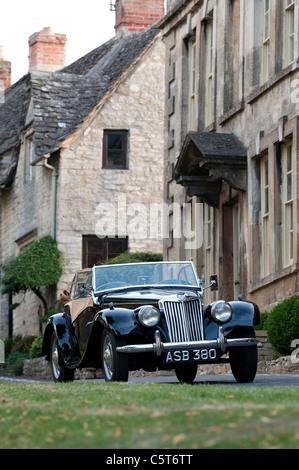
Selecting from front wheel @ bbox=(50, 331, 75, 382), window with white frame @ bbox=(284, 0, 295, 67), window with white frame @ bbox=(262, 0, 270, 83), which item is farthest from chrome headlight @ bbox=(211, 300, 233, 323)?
window with white frame @ bbox=(262, 0, 270, 83)

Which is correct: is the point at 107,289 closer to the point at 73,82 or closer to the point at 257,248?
the point at 257,248

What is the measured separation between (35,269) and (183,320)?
1868 cm

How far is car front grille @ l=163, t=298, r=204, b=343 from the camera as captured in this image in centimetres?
1320

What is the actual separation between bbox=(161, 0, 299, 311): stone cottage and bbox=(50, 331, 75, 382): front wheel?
5.33 meters

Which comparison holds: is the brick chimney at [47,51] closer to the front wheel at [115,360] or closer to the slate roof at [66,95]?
the slate roof at [66,95]

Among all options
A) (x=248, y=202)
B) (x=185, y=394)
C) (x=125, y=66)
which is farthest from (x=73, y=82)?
(x=185, y=394)

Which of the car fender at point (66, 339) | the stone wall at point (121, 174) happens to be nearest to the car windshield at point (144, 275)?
the car fender at point (66, 339)

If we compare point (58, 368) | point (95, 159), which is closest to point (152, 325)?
point (58, 368)

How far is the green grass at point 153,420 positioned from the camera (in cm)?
668

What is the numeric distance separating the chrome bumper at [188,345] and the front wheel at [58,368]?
8.16 feet

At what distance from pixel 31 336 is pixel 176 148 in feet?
30.1

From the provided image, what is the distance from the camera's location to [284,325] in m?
17.8

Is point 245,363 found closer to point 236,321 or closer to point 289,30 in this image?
point 236,321

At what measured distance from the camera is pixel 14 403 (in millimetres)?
9711
